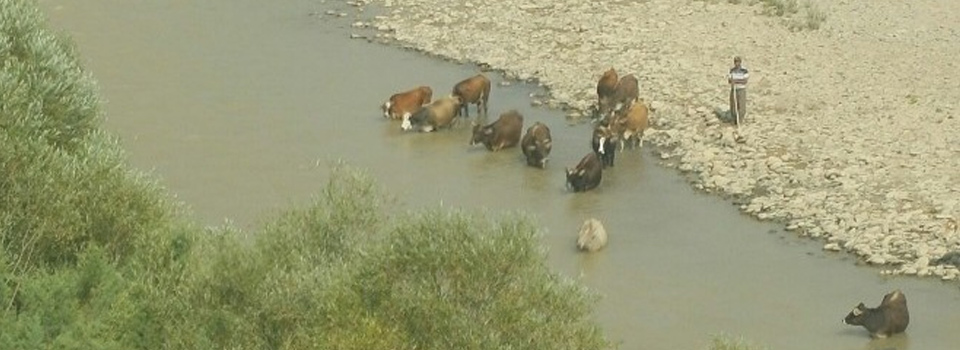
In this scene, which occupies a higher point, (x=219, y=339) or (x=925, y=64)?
(x=219, y=339)

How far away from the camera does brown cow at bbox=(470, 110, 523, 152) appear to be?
25109 millimetres

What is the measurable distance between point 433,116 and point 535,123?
153 centimetres

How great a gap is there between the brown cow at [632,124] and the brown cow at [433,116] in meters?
2.83

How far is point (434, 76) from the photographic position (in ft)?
98.8

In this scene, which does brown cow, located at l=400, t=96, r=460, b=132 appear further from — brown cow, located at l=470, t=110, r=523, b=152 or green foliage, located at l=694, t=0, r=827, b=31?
green foliage, located at l=694, t=0, r=827, b=31

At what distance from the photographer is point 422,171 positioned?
80.2 feet

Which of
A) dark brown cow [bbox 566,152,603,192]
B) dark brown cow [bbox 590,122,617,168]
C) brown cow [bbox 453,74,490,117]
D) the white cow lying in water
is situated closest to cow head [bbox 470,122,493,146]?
brown cow [bbox 453,74,490,117]

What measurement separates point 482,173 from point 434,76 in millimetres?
6071

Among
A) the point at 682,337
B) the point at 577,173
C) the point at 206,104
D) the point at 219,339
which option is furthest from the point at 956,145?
the point at 219,339

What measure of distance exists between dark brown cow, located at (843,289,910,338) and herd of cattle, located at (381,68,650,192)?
19.6 ft

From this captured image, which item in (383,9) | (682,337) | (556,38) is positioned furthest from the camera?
(383,9)

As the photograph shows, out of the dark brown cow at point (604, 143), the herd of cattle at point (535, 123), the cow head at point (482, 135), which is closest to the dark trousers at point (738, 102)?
the herd of cattle at point (535, 123)

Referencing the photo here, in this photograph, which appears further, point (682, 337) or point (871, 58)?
point (871, 58)

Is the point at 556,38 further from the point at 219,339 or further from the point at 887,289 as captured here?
the point at 219,339
